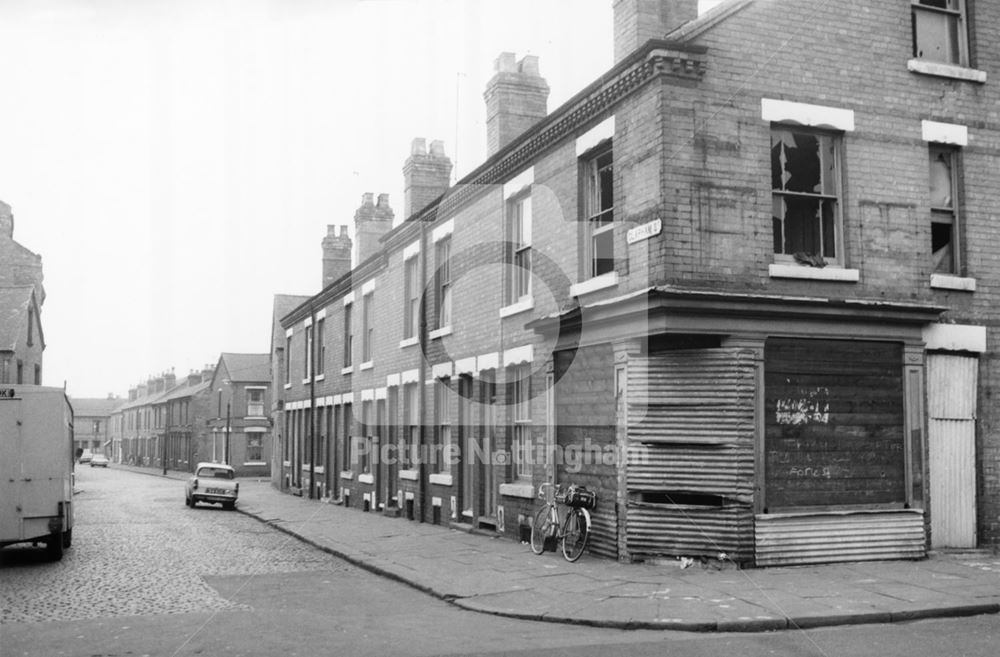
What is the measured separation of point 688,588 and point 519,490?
612 centimetres

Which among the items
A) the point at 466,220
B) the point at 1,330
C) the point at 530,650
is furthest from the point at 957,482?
the point at 1,330

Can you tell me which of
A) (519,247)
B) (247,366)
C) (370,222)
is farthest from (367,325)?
(247,366)

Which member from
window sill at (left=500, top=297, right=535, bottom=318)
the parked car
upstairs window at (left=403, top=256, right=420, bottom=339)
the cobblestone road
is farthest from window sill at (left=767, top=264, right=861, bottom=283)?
the parked car

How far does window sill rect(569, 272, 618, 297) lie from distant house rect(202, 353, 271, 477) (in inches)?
1839

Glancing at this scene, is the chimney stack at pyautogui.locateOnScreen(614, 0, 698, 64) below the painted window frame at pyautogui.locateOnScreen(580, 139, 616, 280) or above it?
above

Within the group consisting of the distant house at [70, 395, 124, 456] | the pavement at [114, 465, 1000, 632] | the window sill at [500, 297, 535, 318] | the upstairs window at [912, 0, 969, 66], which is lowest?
the distant house at [70, 395, 124, 456]

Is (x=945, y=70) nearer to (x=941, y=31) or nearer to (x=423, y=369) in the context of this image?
(x=941, y=31)

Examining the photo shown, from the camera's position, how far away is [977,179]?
14.2 meters

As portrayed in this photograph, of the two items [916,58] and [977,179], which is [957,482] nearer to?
[977,179]

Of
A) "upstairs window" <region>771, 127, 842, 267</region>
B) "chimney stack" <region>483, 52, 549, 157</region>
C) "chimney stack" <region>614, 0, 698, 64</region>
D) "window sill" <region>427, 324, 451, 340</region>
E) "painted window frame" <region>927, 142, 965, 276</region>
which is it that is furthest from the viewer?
"window sill" <region>427, 324, 451, 340</region>

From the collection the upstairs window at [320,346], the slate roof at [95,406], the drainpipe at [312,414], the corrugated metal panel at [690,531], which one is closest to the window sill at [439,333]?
the corrugated metal panel at [690,531]

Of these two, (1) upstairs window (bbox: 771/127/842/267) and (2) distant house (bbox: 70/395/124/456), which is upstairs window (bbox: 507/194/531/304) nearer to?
(1) upstairs window (bbox: 771/127/842/267)

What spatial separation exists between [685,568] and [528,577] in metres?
2.11

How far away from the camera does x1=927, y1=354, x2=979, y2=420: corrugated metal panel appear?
535 inches
